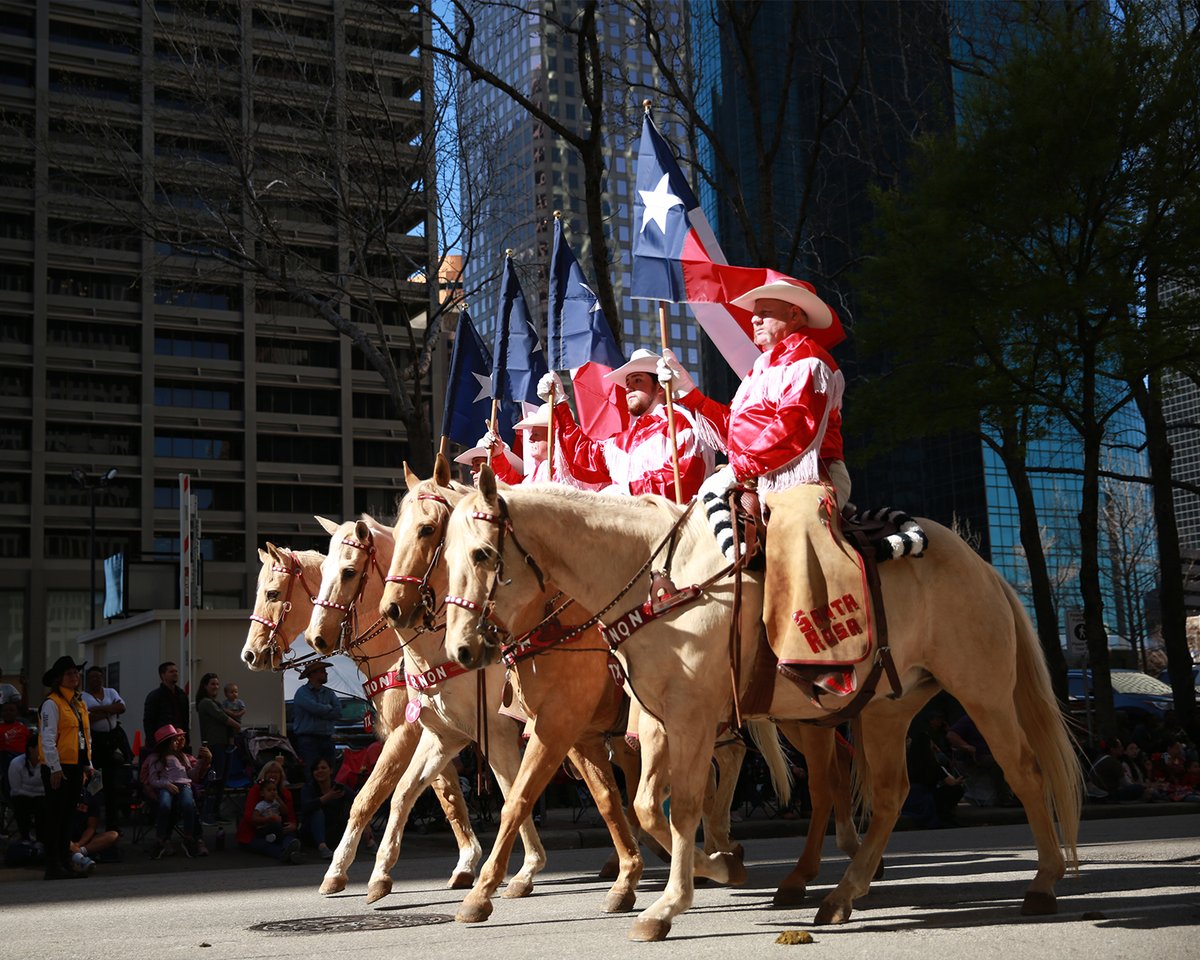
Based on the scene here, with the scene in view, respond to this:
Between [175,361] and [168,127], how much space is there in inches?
1468

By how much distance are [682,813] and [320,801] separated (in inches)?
373

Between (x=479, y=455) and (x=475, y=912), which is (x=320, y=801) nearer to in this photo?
(x=479, y=455)

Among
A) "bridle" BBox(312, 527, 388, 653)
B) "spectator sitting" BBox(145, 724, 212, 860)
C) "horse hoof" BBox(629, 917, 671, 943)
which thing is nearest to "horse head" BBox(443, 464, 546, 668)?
"horse hoof" BBox(629, 917, 671, 943)

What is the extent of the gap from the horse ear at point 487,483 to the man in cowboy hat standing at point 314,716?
8506 millimetres

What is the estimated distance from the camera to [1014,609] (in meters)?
8.79

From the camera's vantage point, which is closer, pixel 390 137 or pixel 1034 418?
pixel 1034 418

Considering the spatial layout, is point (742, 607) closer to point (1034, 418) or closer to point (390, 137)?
point (1034, 418)

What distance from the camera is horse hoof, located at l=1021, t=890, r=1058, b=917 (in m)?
7.67

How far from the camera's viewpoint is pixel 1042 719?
881cm

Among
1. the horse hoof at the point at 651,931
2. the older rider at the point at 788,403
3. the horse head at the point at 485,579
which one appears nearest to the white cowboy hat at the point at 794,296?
the older rider at the point at 788,403

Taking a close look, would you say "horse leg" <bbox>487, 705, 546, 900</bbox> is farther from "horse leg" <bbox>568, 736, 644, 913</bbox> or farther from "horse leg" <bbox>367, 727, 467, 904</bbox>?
"horse leg" <bbox>568, 736, 644, 913</bbox>

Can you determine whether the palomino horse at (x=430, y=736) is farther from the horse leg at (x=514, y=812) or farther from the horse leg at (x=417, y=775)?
the horse leg at (x=514, y=812)

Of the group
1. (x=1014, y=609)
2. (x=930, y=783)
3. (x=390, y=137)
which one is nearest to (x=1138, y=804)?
(x=930, y=783)

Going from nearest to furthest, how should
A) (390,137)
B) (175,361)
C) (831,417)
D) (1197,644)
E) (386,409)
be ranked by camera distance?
(831,417), (390,137), (175,361), (386,409), (1197,644)
